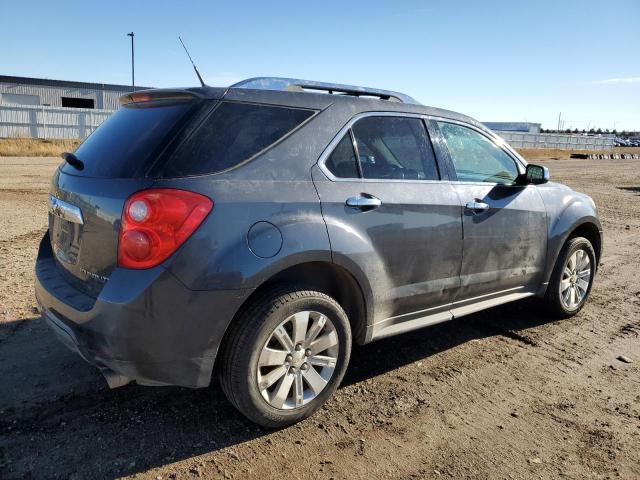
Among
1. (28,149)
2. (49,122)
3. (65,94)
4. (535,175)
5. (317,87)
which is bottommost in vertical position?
(28,149)

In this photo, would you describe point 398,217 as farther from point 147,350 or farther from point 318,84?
point 147,350

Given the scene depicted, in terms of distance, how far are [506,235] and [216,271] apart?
8.22 feet

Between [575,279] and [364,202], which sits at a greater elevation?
[364,202]

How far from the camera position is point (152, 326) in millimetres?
2547

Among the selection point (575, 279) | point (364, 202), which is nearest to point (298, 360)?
point (364, 202)

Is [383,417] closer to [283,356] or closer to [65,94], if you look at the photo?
[283,356]

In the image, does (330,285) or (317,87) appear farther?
(317,87)

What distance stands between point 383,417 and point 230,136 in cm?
189

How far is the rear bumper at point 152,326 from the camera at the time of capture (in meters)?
2.53

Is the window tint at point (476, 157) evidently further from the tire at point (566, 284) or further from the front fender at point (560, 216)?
the tire at point (566, 284)

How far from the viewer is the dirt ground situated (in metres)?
2.73

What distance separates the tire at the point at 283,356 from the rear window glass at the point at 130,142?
0.96 metres

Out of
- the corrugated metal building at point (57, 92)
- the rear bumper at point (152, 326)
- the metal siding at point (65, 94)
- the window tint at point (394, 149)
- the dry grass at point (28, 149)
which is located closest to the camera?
the rear bumper at point (152, 326)

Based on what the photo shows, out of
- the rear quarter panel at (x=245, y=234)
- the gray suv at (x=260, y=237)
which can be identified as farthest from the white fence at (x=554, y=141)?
the rear quarter panel at (x=245, y=234)
